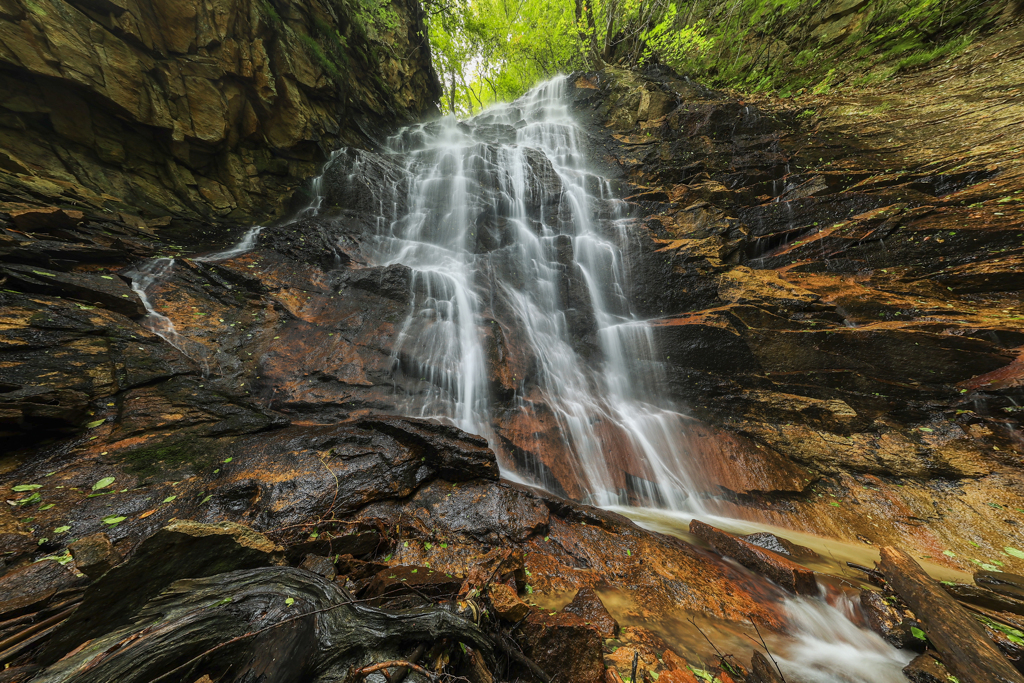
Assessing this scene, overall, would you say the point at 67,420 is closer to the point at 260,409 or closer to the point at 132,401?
the point at 132,401

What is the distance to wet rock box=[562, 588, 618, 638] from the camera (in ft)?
8.86

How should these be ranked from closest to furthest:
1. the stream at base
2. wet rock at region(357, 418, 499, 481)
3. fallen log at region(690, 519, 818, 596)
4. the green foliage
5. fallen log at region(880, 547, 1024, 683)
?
fallen log at region(880, 547, 1024, 683)
the stream at base
fallen log at region(690, 519, 818, 596)
wet rock at region(357, 418, 499, 481)
the green foliage

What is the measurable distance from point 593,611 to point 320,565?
2.31 metres

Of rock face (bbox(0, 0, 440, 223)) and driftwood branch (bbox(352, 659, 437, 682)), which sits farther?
rock face (bbox(0, 0, 440, 223))

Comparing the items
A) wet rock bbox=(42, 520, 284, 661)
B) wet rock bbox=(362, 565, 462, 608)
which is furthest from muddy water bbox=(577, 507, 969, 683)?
wet rock bbox=(42, 520, 284, 661)

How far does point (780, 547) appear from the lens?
4.50m

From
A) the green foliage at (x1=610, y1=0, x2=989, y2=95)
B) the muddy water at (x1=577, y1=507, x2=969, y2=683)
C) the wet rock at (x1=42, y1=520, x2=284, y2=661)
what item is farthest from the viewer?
the green foliage at (x1=610, y1=0, x2=989, y2=95)

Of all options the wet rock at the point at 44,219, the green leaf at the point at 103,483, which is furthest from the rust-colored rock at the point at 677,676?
the wet rock at the point at 44,219

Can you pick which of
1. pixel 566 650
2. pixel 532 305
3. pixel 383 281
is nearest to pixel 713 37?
pixel 532 305

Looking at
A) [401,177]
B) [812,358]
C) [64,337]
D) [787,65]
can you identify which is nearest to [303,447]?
[64,337]

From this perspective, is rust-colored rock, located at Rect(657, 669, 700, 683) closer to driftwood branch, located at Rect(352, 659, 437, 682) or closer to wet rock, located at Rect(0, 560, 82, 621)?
driftwood branch, located at Rect(352, 659, 437, 682)

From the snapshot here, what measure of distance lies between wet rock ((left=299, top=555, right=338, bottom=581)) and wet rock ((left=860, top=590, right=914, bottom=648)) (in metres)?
4.91

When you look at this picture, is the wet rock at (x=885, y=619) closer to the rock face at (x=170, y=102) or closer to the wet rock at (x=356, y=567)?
the wet rock at (x=356, y=567)

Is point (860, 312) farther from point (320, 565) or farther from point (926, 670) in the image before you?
point (320, 565)
